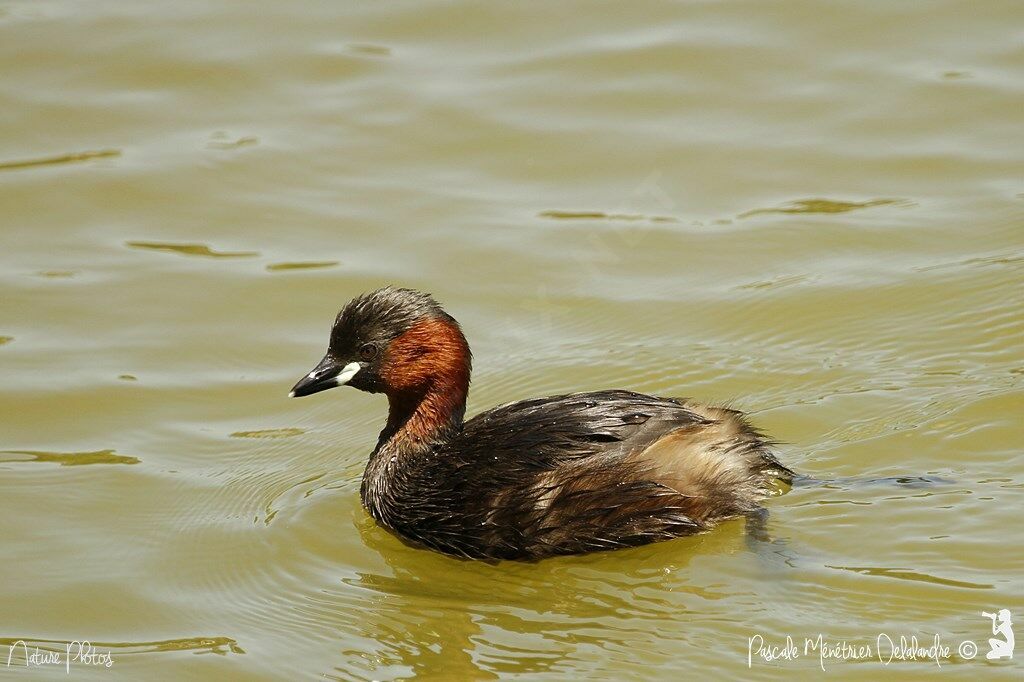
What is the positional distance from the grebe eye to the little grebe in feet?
0.05

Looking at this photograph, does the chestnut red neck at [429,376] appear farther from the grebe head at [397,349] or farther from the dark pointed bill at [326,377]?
the dark pointed bill at [326,377]

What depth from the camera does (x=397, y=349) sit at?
664 centimetres

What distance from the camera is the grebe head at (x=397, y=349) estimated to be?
21.7ft

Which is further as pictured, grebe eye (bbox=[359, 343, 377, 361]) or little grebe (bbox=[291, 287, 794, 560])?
grebe eye (bbox=[359, 343, 377, 361])

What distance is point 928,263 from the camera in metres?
8.41

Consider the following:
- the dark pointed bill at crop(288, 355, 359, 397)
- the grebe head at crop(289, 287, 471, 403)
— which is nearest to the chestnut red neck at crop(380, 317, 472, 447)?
the grebe head at crop(289, 287, 471, 403)

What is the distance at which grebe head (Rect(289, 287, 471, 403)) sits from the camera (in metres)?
6.63

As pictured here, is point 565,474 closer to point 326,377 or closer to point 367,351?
point 367,351

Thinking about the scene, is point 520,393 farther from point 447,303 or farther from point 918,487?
point 918,487

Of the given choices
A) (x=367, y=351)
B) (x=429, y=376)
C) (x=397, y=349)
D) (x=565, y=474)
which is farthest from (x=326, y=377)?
(x=565, y=474)

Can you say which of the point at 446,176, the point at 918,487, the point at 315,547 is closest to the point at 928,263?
the point at 918,487

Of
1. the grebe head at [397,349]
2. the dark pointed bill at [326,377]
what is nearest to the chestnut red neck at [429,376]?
the grebe head at [397,349]

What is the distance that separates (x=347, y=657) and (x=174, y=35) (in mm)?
7391

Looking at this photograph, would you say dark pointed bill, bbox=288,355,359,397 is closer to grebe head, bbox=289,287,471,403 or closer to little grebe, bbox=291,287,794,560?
grebe head, bbox=289,287,471,403
